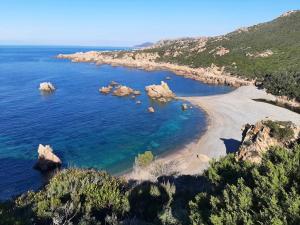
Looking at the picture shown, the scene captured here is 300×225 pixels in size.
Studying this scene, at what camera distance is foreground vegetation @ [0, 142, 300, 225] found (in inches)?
703

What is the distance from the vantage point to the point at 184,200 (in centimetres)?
2925

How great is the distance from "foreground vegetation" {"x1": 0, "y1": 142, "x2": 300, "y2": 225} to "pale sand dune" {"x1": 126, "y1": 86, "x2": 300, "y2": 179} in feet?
49.9

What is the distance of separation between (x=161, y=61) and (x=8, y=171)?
146 m

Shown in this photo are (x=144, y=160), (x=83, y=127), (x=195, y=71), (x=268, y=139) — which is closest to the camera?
(x=268, y=139)

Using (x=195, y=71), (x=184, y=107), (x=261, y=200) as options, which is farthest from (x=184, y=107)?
(x=261, y=200)

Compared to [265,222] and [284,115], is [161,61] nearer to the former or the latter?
[284,115]

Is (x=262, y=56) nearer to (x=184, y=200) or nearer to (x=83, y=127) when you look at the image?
(x=83, y=127)

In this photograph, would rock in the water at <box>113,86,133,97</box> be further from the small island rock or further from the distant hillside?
the distant hillside

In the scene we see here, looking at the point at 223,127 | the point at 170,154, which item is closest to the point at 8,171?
the point at 170,154

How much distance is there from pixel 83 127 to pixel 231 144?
2936 centimetres

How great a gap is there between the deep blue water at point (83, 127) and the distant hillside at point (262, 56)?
20.4 m

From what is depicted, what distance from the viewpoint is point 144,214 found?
27672 mm

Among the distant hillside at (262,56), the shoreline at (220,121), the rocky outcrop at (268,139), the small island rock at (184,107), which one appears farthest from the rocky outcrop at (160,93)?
the rocky outcrop at (268,139)

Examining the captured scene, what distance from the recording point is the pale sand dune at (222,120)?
171ft
